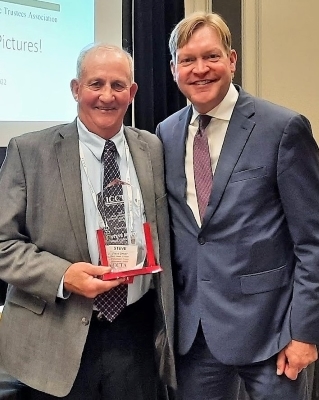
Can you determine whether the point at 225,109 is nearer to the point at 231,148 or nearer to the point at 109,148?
the point at 231,148

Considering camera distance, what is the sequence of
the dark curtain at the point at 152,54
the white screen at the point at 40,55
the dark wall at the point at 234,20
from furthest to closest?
the dark wall at the point at 234,20
the dark curtain at the point at 152,54
the white screen at the point at 40,55

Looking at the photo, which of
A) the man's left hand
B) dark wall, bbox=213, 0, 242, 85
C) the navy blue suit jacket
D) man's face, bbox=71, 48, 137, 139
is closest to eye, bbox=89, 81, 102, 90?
man's face, bbox=71, 48, 137, 139

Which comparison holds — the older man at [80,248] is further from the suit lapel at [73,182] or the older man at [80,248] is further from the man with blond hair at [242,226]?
the man with blond hair at [242,226]

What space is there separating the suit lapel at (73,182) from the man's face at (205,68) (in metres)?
0.39

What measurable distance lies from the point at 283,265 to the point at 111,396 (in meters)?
0.66

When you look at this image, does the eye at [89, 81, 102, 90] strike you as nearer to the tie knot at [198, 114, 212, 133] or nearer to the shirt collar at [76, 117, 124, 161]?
the shirt collar at [76, 117, 124, 161]

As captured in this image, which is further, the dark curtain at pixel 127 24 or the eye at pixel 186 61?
the dark curtain at pixel 127 24

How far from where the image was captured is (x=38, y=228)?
1.70 meters

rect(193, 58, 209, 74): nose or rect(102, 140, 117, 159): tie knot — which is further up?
rect(193, 58, 209, 74): nose

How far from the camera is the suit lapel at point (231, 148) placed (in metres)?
1.73

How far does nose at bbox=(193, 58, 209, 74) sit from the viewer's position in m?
1.75

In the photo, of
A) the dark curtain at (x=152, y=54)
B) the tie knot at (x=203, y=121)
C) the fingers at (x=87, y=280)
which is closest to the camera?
the fingers at (x=87, y=280)

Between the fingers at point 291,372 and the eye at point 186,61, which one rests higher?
the eye at point 186,61

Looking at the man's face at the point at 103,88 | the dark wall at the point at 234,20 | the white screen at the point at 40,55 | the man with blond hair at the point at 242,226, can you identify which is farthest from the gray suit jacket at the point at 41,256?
the dark wall at the point at 234,20
